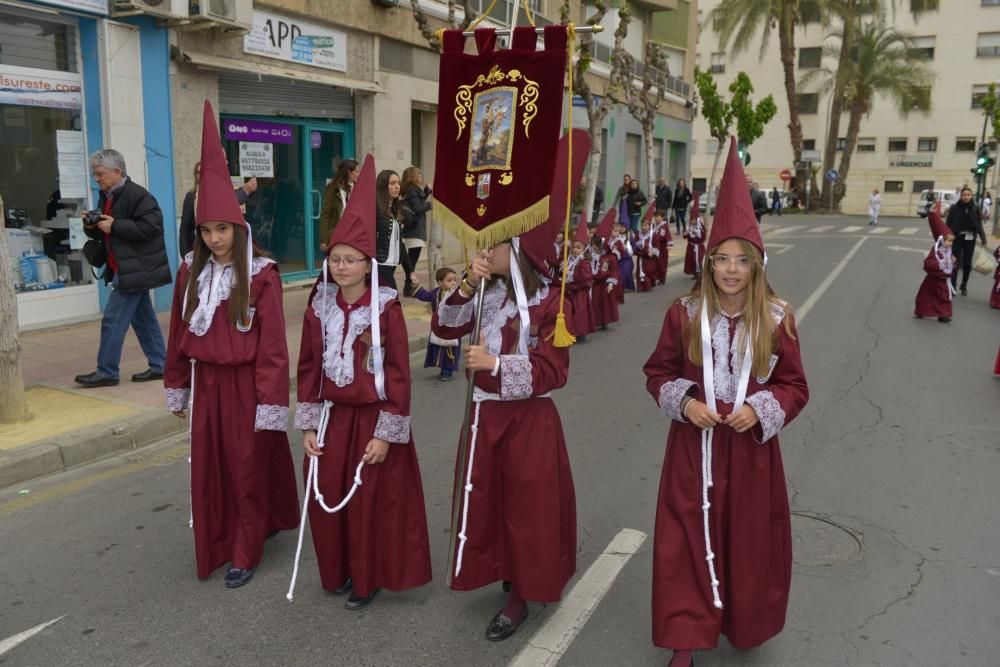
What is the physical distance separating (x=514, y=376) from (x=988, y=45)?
59.5 metres

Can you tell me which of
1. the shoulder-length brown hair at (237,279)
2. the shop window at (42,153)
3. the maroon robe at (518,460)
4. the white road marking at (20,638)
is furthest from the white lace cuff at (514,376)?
the shop window at (42,153)

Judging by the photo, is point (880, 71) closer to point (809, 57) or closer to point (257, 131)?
point (809, 57)

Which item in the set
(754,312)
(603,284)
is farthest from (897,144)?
(754,312)

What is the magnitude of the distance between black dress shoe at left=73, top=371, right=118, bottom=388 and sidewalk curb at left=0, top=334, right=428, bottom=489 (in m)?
0.95

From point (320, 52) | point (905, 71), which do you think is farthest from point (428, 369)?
point (905, 71)

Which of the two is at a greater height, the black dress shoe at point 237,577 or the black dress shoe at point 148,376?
the black dress shoe at point 148,376

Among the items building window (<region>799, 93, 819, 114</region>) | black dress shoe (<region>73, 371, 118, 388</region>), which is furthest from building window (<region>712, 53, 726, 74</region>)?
black dress shoe (<region>73, 371, 118, 388</region>)

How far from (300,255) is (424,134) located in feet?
14.9

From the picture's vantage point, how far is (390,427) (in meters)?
3.71

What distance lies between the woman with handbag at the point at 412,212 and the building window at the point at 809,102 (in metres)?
51.6

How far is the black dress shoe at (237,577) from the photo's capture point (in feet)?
13.6

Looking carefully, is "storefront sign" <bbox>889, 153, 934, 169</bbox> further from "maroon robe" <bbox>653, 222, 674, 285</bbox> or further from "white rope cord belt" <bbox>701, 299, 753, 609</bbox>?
"white rope cord belt" <bbox>701, 299, 753, 609</bbox>

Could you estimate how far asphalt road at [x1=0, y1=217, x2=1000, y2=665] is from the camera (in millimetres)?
3643

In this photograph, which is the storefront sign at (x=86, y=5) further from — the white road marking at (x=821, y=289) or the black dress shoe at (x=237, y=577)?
the white road marking at (x=821, y=289)
